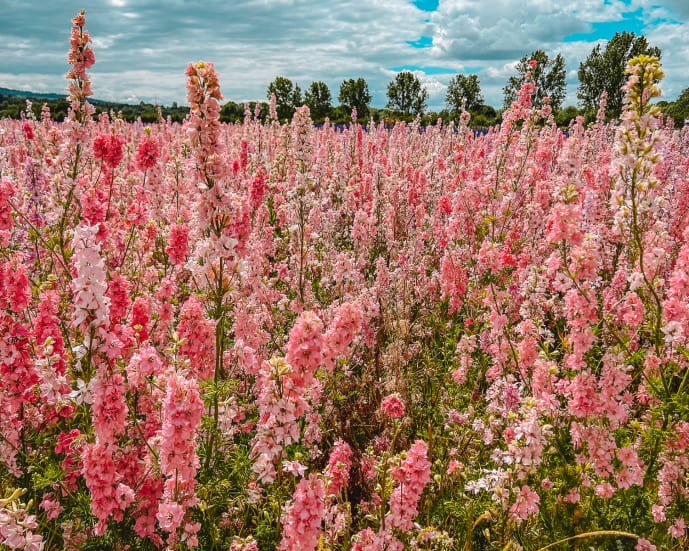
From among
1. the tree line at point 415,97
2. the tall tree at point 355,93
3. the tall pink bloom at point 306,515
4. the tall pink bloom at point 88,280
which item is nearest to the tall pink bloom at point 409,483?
the tall pink bloom at point 306,515

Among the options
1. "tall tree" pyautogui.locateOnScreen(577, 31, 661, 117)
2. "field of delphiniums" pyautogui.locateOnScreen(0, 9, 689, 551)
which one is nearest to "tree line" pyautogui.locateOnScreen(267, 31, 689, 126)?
"tall tree" pyautogui.locateOnScreen(577, 31, 661, 117)

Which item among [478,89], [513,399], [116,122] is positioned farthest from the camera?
[478,89]

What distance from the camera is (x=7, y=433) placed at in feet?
10.4

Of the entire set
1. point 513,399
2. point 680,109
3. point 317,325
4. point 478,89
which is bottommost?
point 513,399

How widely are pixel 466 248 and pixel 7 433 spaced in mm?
5469

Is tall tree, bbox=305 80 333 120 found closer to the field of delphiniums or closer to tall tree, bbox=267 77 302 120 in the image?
tall tree, bbox=267 77 302 120

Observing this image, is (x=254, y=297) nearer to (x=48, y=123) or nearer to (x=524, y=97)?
(x=524, y=97)

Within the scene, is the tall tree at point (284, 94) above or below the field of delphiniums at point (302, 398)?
above

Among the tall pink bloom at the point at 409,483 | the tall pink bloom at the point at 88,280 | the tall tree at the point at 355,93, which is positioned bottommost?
the tall pink bloom at the point at 409,483

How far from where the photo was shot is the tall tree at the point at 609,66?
34750 mm

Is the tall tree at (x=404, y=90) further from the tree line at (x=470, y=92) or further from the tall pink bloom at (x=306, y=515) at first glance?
the tall pink bloom at (x=306, y=515)

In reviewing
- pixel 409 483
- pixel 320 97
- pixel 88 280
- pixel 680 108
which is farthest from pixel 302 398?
pixel 320 97

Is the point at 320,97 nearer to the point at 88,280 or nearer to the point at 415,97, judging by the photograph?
the point at 415,97

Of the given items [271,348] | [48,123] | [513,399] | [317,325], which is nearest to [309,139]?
[271,348]
